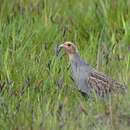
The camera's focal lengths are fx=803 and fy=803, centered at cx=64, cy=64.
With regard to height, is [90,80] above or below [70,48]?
below

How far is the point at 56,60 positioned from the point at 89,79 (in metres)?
0.48

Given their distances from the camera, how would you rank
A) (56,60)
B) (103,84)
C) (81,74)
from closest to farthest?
(103,84) < (81,74) < (56,60)

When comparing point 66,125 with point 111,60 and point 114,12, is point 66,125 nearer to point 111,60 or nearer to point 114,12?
point 111,60

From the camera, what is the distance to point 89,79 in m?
6.73

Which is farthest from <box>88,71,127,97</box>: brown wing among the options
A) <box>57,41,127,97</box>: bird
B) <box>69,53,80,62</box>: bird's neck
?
<box>69,53,80,62</box>: bird's neck

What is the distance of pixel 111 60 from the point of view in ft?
23.7

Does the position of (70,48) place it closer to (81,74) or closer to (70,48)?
(70,48)

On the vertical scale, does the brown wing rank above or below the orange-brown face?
below

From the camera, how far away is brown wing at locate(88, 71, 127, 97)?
253 inches

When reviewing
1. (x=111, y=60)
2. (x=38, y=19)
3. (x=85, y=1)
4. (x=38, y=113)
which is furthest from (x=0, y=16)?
(x=38, y=113)

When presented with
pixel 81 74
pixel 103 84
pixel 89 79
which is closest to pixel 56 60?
pixel 81 74

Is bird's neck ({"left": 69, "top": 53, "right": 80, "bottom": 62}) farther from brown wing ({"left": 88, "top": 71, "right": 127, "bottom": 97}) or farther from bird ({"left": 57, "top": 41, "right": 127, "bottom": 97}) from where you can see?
brown wing ({"left": 88, "top": 71, "right": 127, "bottom": 97})

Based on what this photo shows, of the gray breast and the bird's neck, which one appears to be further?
the bird's neck

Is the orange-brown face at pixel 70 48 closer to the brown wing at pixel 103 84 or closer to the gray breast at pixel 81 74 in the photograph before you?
the gray breast at pixel 81 74
